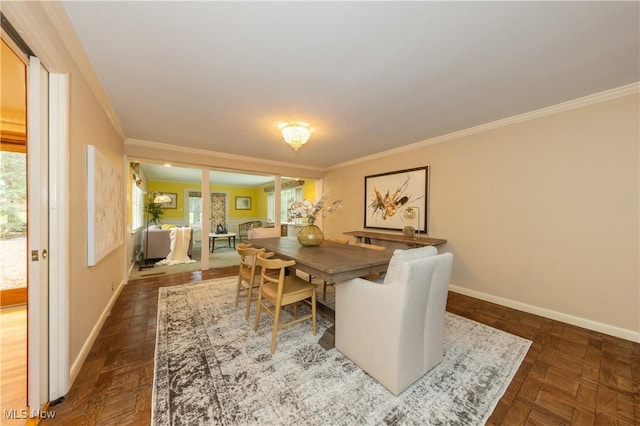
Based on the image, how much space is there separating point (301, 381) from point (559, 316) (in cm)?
291

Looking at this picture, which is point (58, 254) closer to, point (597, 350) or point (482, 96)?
point (482, 96)

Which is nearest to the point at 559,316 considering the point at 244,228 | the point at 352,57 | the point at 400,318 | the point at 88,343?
the point at 400,318

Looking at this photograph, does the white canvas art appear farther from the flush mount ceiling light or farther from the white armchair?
the white armchair

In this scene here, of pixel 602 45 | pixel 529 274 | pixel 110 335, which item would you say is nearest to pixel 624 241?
pixel 529 274

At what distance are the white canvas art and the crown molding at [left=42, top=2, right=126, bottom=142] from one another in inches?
22.6

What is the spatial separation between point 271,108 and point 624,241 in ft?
12.2

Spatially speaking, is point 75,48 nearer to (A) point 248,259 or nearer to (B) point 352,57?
(B) point 352,57

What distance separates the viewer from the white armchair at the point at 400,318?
4.81ft

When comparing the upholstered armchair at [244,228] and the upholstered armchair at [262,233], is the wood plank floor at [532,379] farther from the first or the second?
the upholstered armchair at [244,228]

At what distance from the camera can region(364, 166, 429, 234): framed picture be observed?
12.5 ft

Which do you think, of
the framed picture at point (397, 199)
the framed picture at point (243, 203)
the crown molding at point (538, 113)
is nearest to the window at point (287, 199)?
the framed picture at point (243, 203)

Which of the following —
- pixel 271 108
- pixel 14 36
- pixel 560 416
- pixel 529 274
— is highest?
pixel 271 108

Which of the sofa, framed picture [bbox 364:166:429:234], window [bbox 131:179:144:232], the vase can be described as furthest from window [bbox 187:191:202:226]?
the vase

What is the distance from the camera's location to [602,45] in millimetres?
1602
